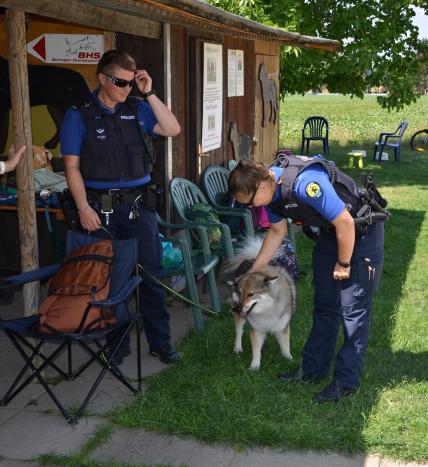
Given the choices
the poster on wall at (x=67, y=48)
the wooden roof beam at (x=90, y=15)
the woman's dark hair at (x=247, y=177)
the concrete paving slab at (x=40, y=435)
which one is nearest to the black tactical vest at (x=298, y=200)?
the woman's dark hair at (x=247, y=177)

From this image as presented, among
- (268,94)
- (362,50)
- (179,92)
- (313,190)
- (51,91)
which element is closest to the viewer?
(313,190)

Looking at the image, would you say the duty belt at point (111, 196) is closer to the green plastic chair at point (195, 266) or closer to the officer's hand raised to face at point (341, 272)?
the green plastic chair at point (195, 266)

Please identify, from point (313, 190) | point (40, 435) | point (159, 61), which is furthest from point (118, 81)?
point (40, 435)

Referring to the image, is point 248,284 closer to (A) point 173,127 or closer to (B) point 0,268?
(A) point 173,127

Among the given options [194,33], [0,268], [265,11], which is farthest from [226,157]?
[265,11]

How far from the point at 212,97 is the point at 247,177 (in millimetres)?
4054

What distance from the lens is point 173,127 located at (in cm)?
462

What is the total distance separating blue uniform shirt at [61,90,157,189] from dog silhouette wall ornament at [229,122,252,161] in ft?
13.2

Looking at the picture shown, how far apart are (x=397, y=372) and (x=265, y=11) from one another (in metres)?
9.98

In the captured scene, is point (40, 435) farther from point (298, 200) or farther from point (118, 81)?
point (118, 81)

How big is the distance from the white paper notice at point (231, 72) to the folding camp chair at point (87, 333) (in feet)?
14.3

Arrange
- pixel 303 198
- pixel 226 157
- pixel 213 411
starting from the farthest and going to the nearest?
pixel 226 157 < pixel 213 411 < pixel 303 198

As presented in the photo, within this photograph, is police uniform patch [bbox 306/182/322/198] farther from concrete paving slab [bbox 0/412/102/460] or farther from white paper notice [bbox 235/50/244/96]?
white paper notice [bbox 235/50/244/96]

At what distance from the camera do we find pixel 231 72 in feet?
27.7
